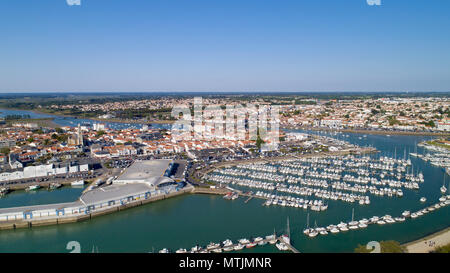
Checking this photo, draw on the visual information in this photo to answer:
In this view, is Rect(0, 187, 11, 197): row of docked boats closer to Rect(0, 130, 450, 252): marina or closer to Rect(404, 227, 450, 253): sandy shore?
Rect(0, 130, 450, 252): marina

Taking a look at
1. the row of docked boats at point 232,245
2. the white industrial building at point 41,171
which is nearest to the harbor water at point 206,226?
the row of docked boats at point 232,245

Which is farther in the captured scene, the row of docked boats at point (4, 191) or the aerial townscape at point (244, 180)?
the row of docked boats at point (4, 191)

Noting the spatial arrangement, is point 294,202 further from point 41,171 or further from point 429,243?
point 41,171

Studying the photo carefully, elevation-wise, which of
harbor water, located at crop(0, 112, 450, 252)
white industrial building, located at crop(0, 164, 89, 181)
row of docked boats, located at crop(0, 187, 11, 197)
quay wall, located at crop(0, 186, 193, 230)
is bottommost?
harbor water, located at crop(0, 112, 450, 252)

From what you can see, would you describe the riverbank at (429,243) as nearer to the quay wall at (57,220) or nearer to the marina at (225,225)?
the marina at (225,225)

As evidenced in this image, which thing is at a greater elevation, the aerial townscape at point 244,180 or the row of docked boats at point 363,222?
the aerial townscape at point 244,180

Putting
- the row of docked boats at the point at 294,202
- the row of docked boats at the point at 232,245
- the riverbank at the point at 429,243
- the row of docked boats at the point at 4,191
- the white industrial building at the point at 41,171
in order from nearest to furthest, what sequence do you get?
1. the riverbank at the point at 429,243
2. the row of docked boats at the point at 232,245
3. the row of docked boats at the point at 294,202
4. the row of docked boats at the point at 4,191
5. the white industrial building at the point at 41,171

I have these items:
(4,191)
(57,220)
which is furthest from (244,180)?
(4,191)

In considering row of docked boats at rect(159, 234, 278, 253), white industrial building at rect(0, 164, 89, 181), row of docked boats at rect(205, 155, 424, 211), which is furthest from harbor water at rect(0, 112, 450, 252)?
white industrial building at rect(0, 164, 89, 181)

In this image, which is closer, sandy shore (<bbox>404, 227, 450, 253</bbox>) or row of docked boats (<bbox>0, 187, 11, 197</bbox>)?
sandy shore (<bbox>404, 227, 450, 253</bbox>)
